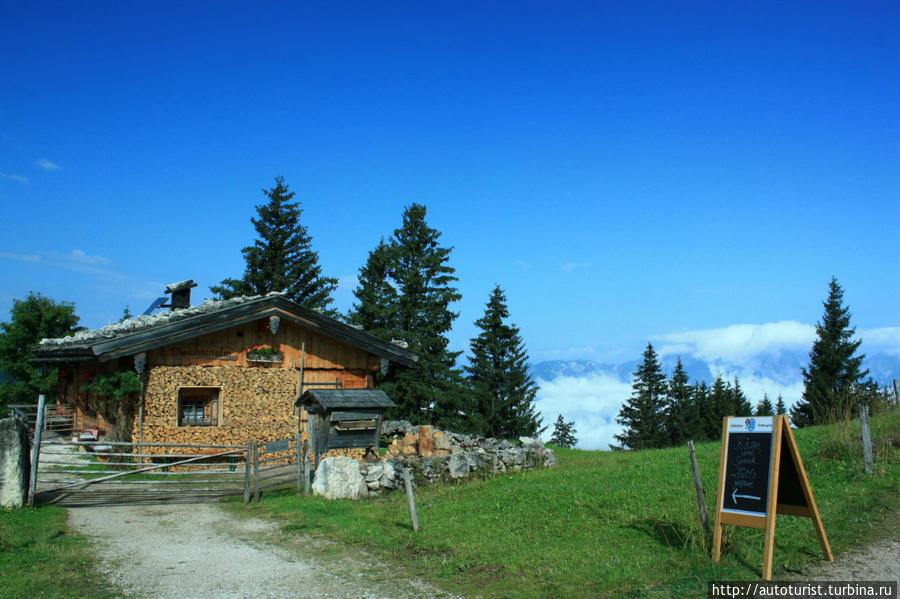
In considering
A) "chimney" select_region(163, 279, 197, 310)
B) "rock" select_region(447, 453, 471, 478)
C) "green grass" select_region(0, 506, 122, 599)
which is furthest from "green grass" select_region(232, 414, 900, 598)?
"chimney" select_region(163, 279, 197, 310)

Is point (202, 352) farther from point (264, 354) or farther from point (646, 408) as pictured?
point (646, 408)

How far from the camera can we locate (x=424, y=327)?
39500mm

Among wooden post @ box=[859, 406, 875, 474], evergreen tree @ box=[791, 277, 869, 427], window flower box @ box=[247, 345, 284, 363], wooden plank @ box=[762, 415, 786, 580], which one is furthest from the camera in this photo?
evergreen tree @ box=[791, 277, 869, 427]

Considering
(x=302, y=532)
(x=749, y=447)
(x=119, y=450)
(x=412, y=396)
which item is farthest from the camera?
(x=412, y=396)

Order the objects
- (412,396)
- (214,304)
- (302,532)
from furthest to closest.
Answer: (412,396), (214,304), (302,532)

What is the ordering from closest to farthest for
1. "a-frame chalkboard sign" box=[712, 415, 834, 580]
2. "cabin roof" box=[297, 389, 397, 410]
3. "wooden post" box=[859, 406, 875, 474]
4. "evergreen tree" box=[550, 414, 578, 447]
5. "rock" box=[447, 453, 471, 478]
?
"a-frame chalkboard sign" box=[712, 415, 834, 580]
"wooden post" box=[859, 406, 875, 474]
"cabin roof" box=[297, 389, 397, 410]
"rock" box=[447, 453, 471, 478]
"evergreen tree" box=[550, 414, 578, 447]

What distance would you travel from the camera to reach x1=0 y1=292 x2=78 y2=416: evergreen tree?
37.8 m

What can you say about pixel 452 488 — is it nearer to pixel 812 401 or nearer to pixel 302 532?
pixel 302 532

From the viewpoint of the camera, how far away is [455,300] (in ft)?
132

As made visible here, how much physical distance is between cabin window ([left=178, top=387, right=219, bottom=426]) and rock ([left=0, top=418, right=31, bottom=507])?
588 centimetres

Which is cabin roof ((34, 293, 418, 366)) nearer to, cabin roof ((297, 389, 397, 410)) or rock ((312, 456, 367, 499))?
cabin roof ((297, 389, 397, 410))

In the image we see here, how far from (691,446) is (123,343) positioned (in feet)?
46.4

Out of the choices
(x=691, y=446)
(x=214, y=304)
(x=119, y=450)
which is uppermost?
(x=214, y=304)

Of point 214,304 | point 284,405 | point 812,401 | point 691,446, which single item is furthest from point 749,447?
point 812,401
